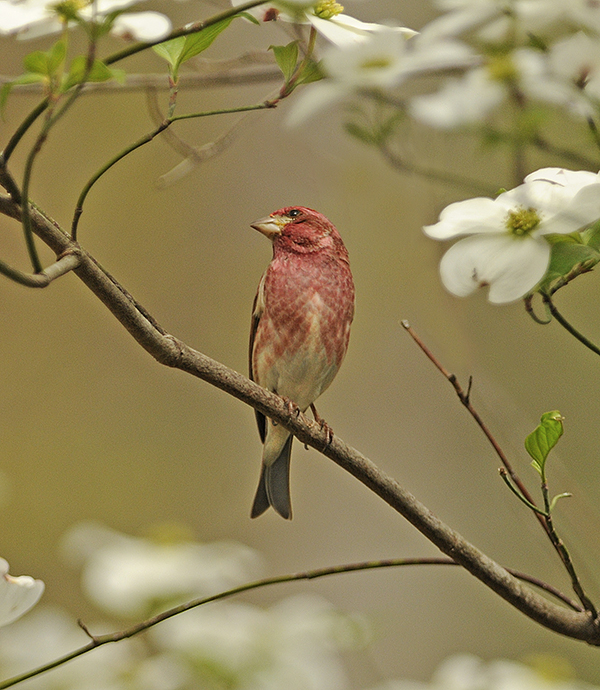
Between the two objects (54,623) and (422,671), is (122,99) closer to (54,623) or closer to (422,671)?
(54,623)

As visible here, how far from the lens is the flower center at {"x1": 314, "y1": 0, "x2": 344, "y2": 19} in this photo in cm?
93

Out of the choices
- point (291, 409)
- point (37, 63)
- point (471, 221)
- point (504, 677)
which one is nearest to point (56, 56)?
point (37, 63)

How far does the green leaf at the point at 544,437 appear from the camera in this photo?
101 cm

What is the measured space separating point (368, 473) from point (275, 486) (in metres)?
1.10

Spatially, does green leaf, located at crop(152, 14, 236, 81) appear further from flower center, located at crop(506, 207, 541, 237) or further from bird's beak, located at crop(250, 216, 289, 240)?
bird's beak, located at crop(250, 216, 289, 240)

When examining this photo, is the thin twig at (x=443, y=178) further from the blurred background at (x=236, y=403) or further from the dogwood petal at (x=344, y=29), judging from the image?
the blurred background at (x=236, y=403)

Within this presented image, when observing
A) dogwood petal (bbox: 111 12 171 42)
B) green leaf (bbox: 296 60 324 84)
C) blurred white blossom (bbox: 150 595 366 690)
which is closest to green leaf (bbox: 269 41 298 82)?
green leaf (bbox: 296 60 324 84)

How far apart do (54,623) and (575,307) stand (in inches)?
100

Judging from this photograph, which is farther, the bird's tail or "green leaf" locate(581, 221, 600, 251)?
the bird's tail

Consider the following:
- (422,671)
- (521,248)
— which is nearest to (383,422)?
(422,671)

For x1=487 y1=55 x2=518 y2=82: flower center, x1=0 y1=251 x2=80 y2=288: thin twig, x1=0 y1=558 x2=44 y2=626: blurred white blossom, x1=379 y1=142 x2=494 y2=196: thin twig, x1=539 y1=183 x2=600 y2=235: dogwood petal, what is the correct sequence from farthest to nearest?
x1=379 y1=142 x2=494 y2=196: thin twig, x1=487 y1=55 x2=518 y2=82: flower center, x1=0 y1=558 x2=44 y2=626: blurred white blossom, x1=539 y1=183 x2=600 y2=235: dogwood petal, x1=0 y1=251 x2=80 y2=288: thin twig

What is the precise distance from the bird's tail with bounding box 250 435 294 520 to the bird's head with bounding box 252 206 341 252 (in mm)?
663

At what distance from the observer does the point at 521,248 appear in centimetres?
89

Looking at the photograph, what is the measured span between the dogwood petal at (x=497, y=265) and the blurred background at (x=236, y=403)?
2949mm
